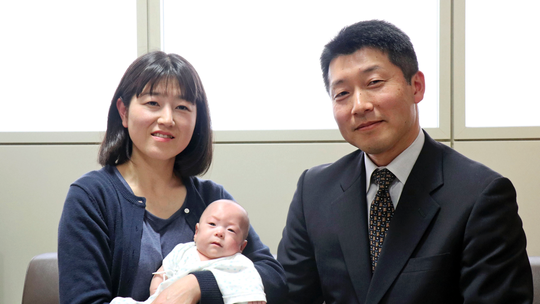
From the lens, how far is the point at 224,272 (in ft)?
4.77

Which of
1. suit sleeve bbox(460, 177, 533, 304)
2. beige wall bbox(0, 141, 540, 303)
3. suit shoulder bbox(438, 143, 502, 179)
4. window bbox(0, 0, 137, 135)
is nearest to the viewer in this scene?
suit sleeve bbox(460, 177, 533, 304)

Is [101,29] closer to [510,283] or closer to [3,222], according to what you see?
[3,222]

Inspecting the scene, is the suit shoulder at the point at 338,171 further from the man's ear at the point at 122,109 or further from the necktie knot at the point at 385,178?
the man's ear at the point at 122,109

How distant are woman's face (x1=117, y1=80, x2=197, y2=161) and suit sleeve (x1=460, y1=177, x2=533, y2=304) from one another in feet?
3.46

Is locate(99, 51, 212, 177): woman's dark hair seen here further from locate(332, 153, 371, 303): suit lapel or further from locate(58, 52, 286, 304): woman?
locate(332, 153, 371, 303): suit lapel

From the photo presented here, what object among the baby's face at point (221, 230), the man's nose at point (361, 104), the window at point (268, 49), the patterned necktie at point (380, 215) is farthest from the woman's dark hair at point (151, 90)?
the window at point (268, 49)

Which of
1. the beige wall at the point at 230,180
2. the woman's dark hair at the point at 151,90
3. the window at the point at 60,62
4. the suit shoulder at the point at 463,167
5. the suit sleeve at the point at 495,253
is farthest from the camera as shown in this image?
the window at the point at 60,62

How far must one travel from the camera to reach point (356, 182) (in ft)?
5.38

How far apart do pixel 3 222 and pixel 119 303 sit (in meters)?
1.65

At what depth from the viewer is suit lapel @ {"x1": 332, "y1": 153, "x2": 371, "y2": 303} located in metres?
1.47

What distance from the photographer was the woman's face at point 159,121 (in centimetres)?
158

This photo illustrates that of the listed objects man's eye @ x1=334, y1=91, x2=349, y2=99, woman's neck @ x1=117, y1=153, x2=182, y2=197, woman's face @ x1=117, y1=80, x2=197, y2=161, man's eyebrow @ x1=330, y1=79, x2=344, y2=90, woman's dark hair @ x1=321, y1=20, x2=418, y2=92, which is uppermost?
woman's dark hair @ x1=321, y1=20, x2=418, y2=92

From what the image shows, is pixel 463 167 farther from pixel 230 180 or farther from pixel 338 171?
pixel 230 180

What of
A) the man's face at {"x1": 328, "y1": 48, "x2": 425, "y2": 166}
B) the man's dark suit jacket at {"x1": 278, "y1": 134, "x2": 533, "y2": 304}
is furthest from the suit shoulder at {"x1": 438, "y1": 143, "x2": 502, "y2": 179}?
the man's face at {"x1": 328, "y1": 48, "x2": 425, "y2": 166}
